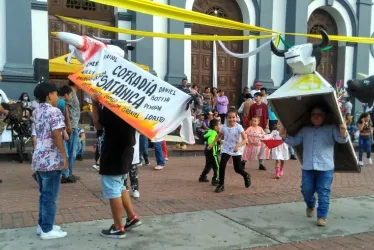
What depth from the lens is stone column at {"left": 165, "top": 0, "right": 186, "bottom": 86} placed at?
14.3 meters

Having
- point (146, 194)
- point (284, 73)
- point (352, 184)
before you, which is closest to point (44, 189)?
point (146, 194)

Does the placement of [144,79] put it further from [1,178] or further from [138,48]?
[138,48]

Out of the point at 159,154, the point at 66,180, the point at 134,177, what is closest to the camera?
the point at 134,177

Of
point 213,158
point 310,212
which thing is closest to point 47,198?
point 310,212

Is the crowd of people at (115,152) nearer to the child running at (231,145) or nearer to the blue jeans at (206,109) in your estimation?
the child running at (231,145)

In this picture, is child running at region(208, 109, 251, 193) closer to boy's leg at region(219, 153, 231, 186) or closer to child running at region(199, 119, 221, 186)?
boy's leg at region(219, 153, 231, 186)

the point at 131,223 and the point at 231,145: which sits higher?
the point at 231,145

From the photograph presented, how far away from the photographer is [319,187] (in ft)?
17.6

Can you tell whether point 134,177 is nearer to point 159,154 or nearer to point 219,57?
point 159,154

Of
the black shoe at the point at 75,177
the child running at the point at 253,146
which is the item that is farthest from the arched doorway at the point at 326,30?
the black shoe at the point at 75,177

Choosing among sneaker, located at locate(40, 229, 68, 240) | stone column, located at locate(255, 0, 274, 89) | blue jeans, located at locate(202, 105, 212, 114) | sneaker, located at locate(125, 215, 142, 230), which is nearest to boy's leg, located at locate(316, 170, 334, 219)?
sneaker, located at locate(125, 215, 142, 230)

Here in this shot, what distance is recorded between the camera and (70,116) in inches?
293

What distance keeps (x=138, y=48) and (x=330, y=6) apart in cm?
869

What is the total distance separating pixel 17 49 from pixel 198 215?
9.02 metres
